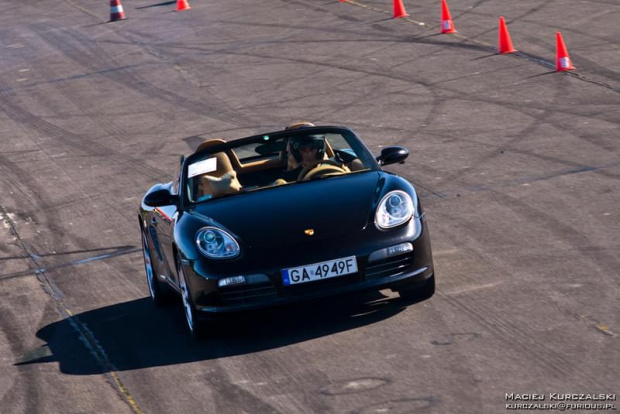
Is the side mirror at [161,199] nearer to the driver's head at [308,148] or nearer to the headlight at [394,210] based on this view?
the driver's head at [308,148]

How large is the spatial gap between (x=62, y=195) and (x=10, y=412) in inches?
305

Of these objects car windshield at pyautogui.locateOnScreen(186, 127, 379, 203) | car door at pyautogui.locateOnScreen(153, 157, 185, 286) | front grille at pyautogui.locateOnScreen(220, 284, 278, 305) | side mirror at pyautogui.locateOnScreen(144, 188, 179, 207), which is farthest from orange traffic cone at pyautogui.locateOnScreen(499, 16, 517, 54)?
front grille at pyautogui.locateOnScreen(220, 284, 278, 305)

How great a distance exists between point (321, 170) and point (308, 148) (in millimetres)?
355

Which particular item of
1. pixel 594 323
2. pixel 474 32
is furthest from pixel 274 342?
pixel 474 32

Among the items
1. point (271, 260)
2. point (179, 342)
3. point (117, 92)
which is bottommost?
point (117, 92)

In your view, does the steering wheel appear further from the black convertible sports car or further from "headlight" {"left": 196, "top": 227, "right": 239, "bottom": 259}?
"headlight" {"left": 196, "top": 227, "right": 239, "bottom": 259}

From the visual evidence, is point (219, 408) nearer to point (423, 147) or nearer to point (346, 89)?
point (423, 147)

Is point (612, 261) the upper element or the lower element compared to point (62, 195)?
upper

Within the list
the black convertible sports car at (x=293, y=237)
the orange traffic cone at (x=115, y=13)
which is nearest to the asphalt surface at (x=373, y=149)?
the black convertible sports car at (x=293, y=237)

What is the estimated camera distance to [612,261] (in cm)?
942

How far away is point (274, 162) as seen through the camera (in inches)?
404

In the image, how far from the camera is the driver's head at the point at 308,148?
9891mm

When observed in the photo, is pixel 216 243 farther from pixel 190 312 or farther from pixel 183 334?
pixel 183 334

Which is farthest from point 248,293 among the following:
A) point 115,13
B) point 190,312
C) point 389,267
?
point 115,13
